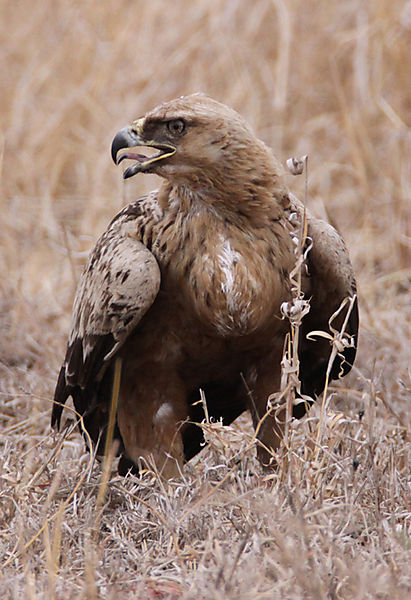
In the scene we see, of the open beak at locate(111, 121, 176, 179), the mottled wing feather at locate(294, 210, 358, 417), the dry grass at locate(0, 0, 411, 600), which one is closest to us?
the dry grass at locate(0, 0, 411, 600)

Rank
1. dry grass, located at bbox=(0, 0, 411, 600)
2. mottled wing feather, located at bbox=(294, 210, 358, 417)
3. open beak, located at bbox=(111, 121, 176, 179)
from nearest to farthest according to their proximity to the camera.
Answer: dry grass, located at bbox=(0, 0, 411, 600) → open beak, located at bbox=(111, 121, 176, 179) → mottled wing feather, located at bbox=(294, 210, 358, 417)

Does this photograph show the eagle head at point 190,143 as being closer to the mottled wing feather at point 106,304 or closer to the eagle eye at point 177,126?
the eagle eye at point 177,126

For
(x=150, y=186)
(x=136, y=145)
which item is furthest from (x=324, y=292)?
(x=150, y=186)

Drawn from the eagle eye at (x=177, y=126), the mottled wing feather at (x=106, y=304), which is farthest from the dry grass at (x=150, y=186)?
the eagle eye at (x=177, y=126)

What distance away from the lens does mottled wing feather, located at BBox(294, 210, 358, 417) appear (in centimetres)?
356

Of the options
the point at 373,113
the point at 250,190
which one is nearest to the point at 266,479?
the point at 250,190

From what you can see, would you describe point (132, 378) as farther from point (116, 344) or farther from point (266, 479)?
point (266, 479)

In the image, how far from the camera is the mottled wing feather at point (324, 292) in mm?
3559

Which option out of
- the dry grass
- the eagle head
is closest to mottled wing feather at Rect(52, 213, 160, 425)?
the dry grass

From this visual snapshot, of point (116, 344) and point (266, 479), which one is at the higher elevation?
point (116, 344)

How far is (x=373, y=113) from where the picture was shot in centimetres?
746

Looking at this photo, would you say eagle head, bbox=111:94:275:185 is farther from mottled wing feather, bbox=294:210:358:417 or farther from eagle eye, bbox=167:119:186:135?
mottled wing feather, bbox=294:210:358:417

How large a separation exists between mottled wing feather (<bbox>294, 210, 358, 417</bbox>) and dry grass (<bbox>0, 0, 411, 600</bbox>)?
0.77 ft

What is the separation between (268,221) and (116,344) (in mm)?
688
